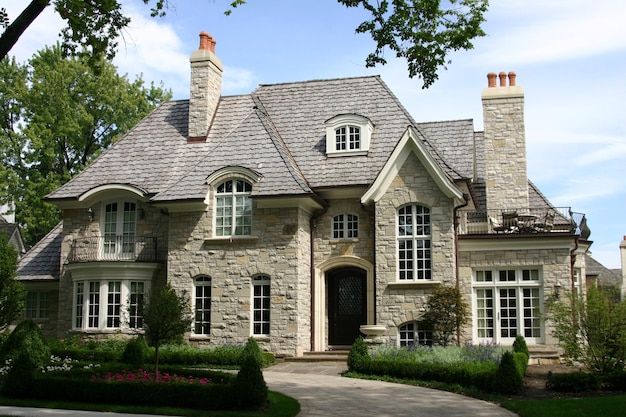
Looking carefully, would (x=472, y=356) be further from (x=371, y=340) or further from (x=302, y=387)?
(x=302, y=387)

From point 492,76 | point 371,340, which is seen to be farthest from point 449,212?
point 492,76

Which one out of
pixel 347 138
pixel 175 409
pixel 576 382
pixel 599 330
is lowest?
pixel 175 409

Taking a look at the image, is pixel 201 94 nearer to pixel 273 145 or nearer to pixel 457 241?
pixel 273 145

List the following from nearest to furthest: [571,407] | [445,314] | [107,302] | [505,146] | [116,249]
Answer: [571,407], [445,314], [107,302], [116,249], [505,146]

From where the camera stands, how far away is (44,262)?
Answer: 2700cm

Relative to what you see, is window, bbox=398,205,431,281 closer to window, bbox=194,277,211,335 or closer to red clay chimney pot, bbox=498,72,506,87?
window, bbox=194,277,211,335

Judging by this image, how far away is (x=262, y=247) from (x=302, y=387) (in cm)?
761

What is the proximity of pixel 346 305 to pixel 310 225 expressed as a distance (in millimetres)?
2944

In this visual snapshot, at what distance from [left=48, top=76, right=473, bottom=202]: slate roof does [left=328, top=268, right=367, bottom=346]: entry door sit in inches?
127

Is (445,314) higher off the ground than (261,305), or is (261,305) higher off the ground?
(261,305)

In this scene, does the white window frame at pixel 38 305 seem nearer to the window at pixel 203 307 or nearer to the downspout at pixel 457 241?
the window at pixel 203 307

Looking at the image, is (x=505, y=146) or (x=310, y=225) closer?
(x=310, y=225)

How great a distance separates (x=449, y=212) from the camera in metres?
22.1

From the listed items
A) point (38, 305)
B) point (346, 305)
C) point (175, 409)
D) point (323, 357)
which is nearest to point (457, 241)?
point (346, 305)
